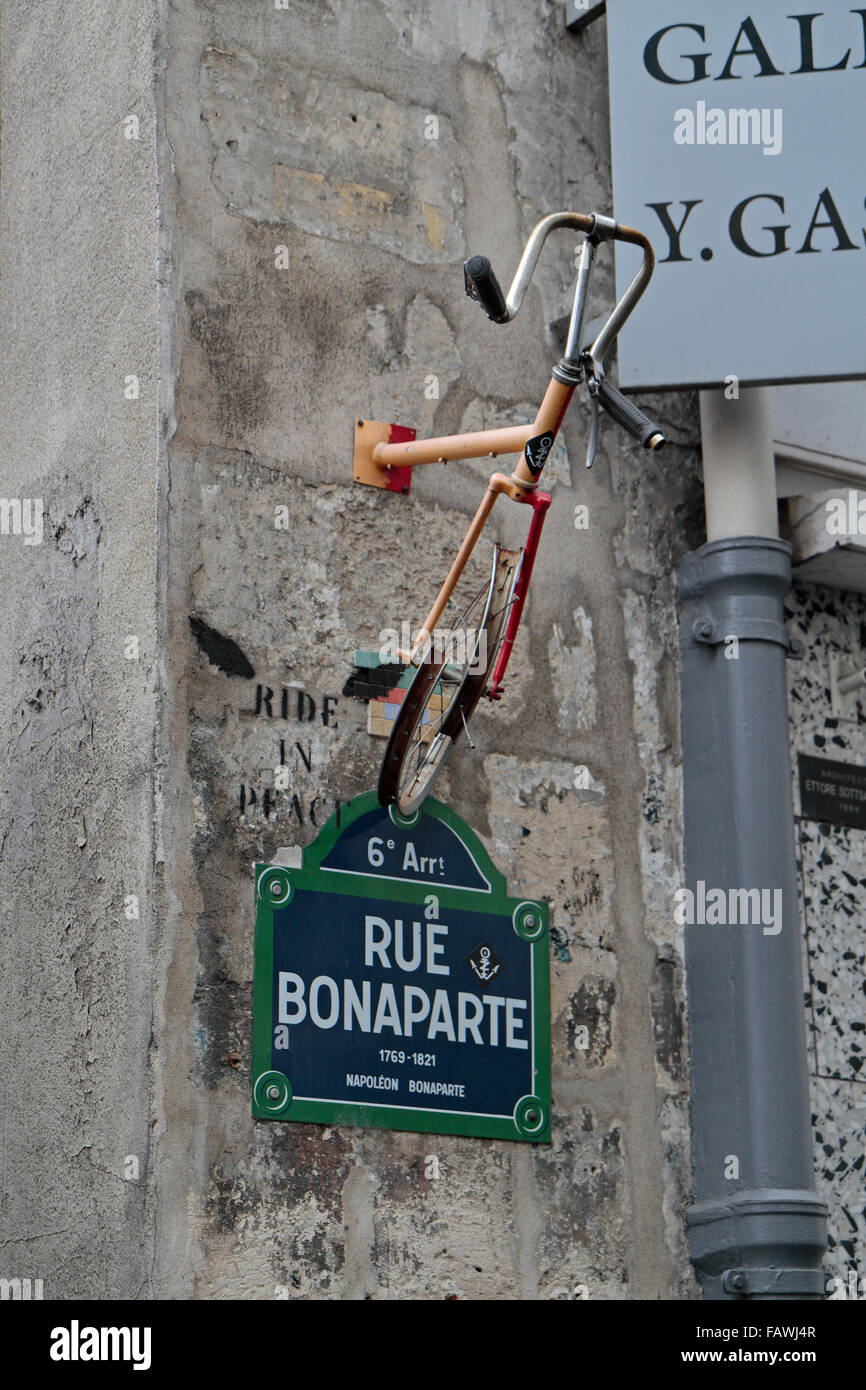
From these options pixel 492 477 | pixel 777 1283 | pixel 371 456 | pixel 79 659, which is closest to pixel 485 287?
pixel 492 477

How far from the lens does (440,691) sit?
3369mm

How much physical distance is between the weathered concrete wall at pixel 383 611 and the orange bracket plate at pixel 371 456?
0.09 feet

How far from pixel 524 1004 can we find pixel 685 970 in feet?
1.30

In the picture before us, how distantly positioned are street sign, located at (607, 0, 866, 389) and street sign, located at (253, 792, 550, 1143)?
1.03 m

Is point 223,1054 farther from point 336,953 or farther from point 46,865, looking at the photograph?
point 46,865

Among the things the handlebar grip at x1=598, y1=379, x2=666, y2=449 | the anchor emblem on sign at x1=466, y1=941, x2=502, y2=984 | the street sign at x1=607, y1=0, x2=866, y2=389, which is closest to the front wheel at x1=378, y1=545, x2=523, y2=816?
the anchor emblem on sign at x1=466, y1=941, x2=502, y2=984

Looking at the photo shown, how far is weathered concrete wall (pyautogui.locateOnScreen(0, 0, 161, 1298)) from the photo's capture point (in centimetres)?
304

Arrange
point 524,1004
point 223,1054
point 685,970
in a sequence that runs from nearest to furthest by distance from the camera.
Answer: point 223,1054, point 524,1004, point 685,970

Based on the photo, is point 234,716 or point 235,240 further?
point 235,240

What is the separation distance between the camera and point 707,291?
3.62m

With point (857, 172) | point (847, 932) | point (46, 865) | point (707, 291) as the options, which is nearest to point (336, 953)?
point (46, 865)

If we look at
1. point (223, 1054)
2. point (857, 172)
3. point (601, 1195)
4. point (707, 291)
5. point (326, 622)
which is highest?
point (857, 172)

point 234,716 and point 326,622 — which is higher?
point 326,622

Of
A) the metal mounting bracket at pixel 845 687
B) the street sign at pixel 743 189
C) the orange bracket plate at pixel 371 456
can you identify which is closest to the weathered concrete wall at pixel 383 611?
the orange bracket plate at pixel 371 456
